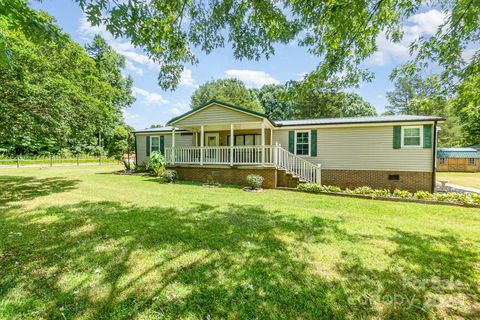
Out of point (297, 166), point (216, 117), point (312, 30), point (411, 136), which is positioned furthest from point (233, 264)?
point (411, 136)

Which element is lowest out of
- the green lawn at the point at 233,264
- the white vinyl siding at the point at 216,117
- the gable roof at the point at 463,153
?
the green lawn at the point at 233,264

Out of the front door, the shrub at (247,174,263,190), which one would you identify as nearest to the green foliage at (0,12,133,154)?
the front door

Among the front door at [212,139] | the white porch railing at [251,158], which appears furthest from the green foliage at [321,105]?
the white porch railing at [251,158]

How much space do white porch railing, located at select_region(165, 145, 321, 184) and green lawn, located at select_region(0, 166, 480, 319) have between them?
188 inches

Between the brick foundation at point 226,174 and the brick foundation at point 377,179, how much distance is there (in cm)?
346

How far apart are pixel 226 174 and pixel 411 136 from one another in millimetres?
9173

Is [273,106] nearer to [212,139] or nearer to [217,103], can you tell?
[212,139]

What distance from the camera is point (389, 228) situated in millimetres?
4895

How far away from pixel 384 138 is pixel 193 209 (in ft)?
32.9

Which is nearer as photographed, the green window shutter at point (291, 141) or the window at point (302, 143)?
the window at point (302, 143)

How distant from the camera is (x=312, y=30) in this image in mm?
4438

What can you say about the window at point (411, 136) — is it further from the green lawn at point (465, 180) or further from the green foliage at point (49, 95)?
the green foliage at point (49, 95)

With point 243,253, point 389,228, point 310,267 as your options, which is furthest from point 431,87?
point 243,253

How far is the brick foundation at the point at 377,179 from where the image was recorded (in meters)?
10.1
